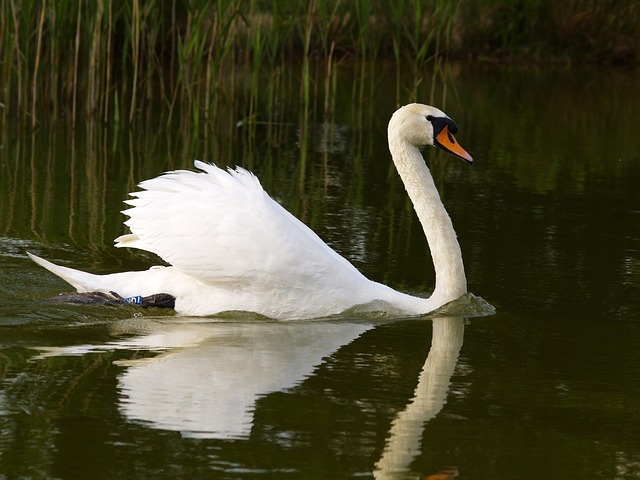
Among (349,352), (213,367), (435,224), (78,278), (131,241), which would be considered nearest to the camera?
(213,367)

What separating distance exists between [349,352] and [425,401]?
0.84 meters

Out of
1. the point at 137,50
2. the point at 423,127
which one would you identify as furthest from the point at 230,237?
the point at 137,50

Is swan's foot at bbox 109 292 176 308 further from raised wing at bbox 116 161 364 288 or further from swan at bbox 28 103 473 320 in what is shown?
raised wing at bbox 116 161 364 288

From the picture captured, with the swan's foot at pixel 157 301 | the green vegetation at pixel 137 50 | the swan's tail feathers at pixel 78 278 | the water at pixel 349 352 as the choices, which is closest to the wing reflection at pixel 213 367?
the water at pixel 349 352

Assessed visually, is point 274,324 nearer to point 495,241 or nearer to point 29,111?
point 495,241

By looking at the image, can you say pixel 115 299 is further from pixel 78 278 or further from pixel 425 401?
pixel 425 401

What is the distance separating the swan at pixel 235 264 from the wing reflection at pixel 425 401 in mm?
357

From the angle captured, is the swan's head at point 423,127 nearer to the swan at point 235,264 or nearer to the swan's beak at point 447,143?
the swan's beak at point 447,143

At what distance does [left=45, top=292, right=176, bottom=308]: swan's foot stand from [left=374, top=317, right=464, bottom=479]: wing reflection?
4.54 feet

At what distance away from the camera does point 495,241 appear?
8.35m

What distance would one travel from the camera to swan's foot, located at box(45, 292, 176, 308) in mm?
6250

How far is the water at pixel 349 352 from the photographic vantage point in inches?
165

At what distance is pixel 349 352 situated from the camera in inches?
222

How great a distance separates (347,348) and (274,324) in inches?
23.3
